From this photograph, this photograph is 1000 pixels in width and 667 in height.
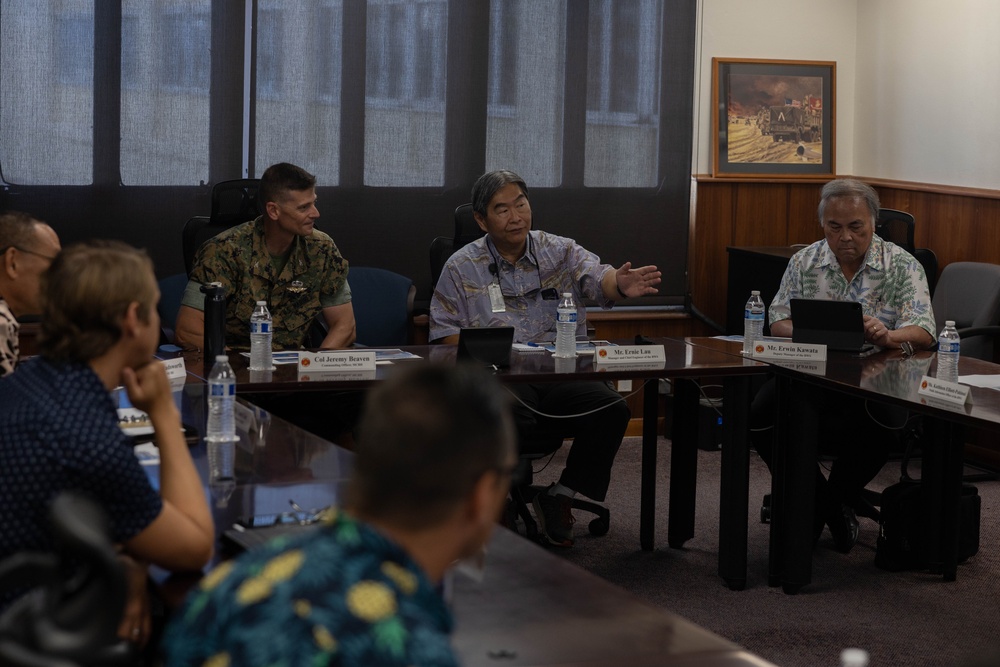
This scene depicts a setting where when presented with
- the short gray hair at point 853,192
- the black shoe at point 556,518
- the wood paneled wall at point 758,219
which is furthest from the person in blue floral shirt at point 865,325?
the wood paneled wall at point 758,219

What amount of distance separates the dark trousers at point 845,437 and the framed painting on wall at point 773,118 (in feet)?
7.72

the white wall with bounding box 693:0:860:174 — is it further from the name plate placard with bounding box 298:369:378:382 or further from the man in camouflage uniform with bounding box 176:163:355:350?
the name plate placard with bounding box 298:369:378:382

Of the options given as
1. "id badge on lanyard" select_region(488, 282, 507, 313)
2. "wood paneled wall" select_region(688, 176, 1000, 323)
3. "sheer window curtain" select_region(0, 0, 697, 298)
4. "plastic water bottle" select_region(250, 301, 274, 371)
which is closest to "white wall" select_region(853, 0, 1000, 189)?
"wood paneled wall" select_region(688, 176, 1000, 323)

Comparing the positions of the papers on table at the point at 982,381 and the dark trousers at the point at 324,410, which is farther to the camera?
the dark trousers at the point at 324,410

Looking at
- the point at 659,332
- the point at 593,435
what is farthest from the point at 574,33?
the point at 593,435

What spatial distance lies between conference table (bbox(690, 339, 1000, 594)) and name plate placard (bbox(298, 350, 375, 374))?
1.35 m

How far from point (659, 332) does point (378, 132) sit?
1.85 meters

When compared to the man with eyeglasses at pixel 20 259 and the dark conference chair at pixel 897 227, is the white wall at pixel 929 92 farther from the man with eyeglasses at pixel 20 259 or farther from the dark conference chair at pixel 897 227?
the man with eyeglasses at pixel 20 259

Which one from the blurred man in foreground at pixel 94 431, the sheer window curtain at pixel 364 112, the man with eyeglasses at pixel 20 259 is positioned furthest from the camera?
the sheer window curtain at pixel 364 112

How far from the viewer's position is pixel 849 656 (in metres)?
1.41

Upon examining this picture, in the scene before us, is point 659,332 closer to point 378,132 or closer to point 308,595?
point 378,132

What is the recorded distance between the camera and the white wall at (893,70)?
5.93 metres

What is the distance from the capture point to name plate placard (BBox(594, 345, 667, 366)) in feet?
13.2

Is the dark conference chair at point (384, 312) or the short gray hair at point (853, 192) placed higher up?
the short gray hair at point (853, 192)
